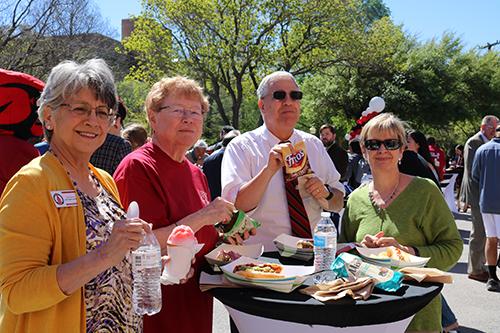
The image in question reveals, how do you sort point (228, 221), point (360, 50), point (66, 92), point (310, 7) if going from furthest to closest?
point (360, 50) → point (310, 7) → point (228, 221) → point (66, 92)

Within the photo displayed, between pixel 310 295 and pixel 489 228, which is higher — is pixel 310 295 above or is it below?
above

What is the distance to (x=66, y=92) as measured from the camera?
173cm

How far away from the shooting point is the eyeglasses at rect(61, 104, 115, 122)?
68.7 inches

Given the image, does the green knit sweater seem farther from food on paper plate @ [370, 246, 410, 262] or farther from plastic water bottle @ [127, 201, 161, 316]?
plastic water bottle @ [127, 201, 161, 316]

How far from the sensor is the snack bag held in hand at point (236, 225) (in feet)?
8.11

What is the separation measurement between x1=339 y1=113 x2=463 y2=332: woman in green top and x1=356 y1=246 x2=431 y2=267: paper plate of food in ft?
0.35

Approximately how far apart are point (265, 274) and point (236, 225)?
0.43 meters

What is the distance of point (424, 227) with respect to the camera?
8.79 ft

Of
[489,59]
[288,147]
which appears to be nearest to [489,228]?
[288,147]

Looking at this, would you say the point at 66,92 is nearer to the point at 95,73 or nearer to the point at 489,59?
the point at 95,73

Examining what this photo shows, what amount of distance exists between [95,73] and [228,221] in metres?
1.08

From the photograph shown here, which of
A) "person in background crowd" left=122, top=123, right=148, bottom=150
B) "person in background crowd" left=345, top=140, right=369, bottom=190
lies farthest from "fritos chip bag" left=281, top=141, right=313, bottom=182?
"person in background crowd" left=345, top=140, right=369, bottom=190

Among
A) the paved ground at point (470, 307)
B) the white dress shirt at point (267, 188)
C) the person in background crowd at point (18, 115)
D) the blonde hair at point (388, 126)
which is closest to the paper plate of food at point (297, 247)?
the white dress shirt at point (267, 188)

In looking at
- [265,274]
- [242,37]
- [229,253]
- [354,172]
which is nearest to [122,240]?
[265,274]
